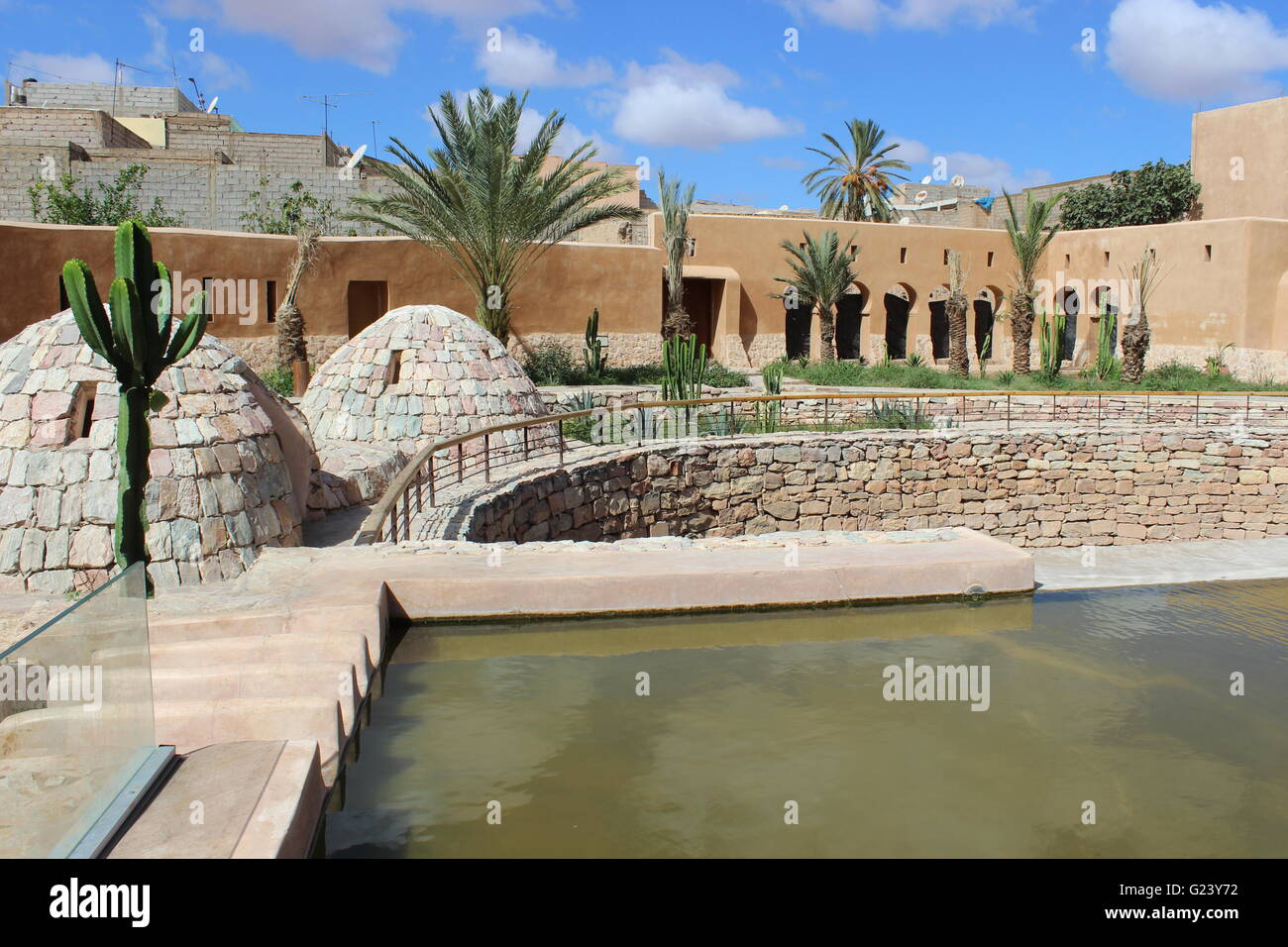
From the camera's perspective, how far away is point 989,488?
16172 millimetres

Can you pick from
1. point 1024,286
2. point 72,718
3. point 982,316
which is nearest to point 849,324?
point 982,316

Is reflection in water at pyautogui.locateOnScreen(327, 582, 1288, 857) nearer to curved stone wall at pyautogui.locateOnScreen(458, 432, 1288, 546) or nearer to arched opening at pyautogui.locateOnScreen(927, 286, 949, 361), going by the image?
curved stone wall at pyautogui.locateOnScreen(458, 432, 1288, 546)

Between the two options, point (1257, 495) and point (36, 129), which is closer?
point (1257, 495)

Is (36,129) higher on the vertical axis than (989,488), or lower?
higher

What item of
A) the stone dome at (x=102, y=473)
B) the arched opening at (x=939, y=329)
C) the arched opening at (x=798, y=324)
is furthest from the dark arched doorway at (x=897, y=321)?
the stone dome at (x=102, y=473)

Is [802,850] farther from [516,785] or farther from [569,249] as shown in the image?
[569,249]

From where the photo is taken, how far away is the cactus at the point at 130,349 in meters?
6.90

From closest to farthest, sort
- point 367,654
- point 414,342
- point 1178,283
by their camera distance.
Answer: point 367,654, point 414,342, point 1178,283

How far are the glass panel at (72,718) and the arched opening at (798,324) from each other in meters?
24.5

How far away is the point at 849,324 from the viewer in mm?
34531

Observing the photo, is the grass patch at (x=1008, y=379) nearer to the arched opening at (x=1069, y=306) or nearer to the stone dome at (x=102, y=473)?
the arched opening at (x=1069, y=306)

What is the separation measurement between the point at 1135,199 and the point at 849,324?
9444mm
